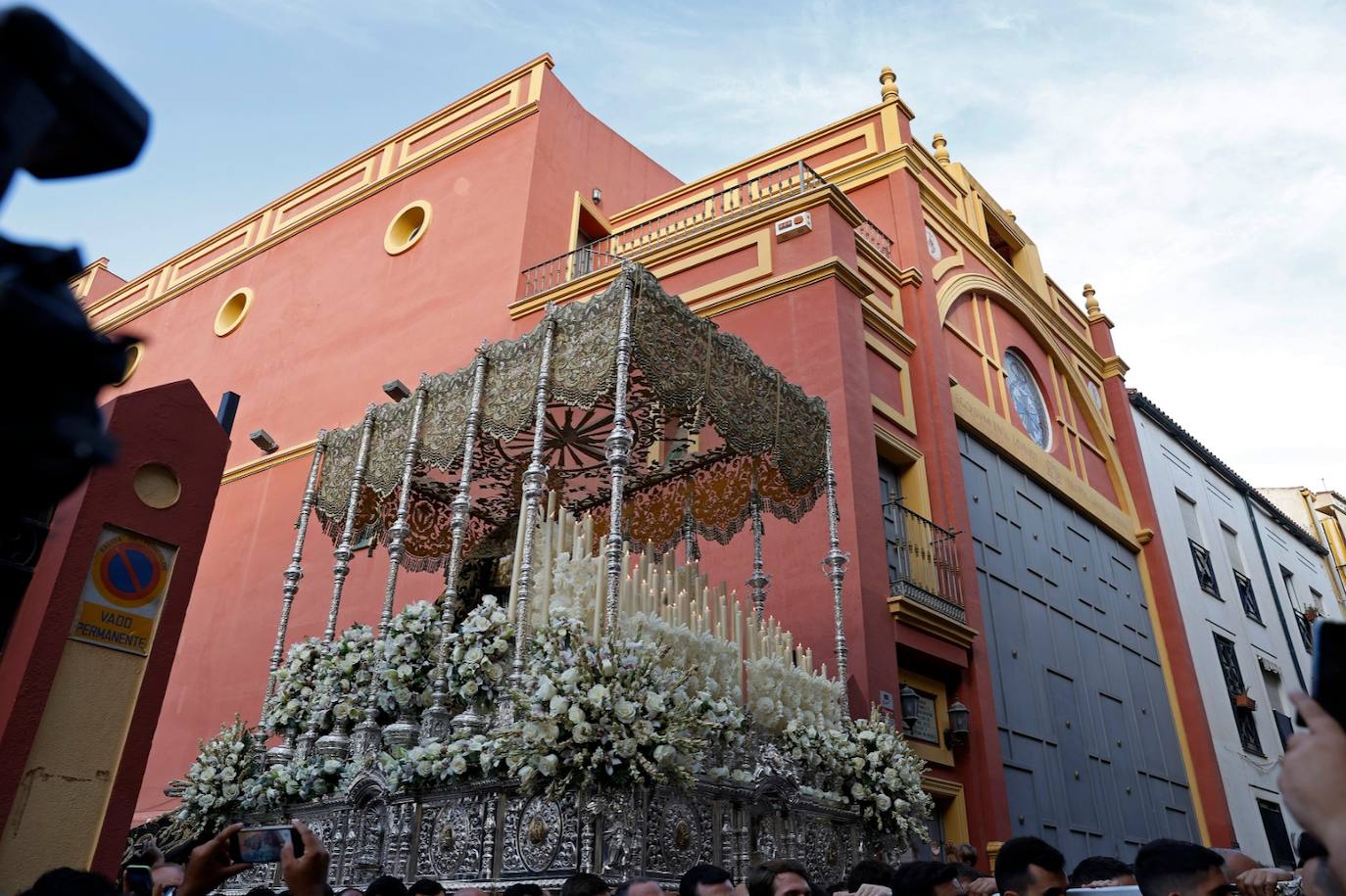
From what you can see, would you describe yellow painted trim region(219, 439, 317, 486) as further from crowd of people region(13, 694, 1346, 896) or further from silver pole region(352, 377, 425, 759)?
crowd of people region(13, 694, 1346, 896)

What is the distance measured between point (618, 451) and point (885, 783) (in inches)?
119

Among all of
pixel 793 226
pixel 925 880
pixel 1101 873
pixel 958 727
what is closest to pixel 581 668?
pixel 925 880

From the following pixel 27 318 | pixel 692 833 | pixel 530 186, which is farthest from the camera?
pixel 530 186

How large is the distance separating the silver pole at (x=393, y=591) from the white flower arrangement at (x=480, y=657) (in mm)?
431

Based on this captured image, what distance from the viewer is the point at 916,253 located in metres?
12.8

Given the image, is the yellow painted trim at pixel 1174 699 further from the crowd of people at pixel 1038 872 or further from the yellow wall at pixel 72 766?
the yellow wall at pixel 72 766

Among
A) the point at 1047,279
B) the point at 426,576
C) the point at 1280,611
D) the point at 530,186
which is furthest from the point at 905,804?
the point at 1280,611

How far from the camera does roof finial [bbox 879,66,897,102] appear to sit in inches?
536

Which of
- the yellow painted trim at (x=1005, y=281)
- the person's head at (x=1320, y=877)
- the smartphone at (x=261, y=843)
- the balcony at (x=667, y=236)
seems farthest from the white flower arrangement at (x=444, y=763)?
the yellow painted trim at (x=1005, y=281)

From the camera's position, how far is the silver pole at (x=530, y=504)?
219 inches

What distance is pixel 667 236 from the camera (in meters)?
12.5

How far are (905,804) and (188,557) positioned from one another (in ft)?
16.7

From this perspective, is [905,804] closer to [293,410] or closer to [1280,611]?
[293,410]

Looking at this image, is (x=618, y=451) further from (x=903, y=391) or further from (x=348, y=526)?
(x=903, y=391)
